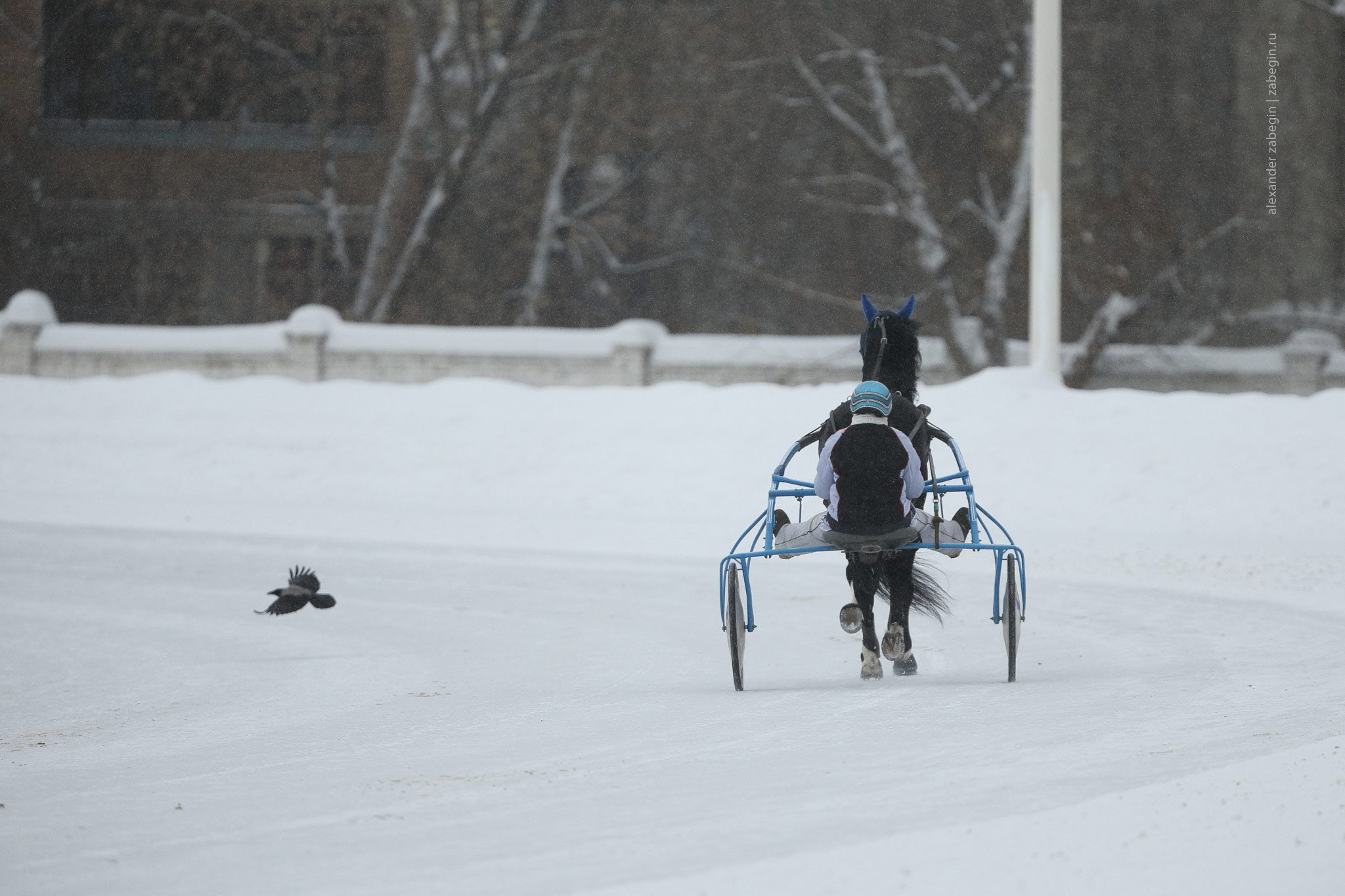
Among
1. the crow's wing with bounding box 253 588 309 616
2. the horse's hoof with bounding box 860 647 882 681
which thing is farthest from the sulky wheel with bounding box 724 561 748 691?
the crow's wing with bounding box 253 588 309 616

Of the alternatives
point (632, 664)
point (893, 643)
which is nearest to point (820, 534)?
point (893, 643)

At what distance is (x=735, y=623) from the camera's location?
30.5 ft

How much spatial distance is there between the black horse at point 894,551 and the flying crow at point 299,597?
14.2 ft

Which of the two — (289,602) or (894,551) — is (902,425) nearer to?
(894,551)

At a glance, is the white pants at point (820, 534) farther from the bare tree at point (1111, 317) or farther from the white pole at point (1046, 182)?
the bare tree at point (1111, 317)

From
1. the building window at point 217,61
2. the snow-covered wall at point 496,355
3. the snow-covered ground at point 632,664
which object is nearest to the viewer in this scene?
the snow-covered ground at point 632,664

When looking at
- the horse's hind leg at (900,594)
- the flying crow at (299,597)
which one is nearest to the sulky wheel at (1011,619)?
the horse's hind leg at (900,594)

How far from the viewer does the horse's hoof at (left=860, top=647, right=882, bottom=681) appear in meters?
9.72

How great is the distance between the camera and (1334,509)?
54.6ft

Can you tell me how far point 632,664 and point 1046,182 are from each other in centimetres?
1155

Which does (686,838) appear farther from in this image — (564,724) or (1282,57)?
(1282,57)

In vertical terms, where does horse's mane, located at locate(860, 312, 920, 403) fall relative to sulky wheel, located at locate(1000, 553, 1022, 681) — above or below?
above

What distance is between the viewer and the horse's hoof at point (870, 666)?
9719 millimetres

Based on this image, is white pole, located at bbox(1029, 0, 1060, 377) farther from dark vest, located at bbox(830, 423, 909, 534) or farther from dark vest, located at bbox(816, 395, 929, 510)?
dark vest, located at bbox(830, 423, 909, 534)
